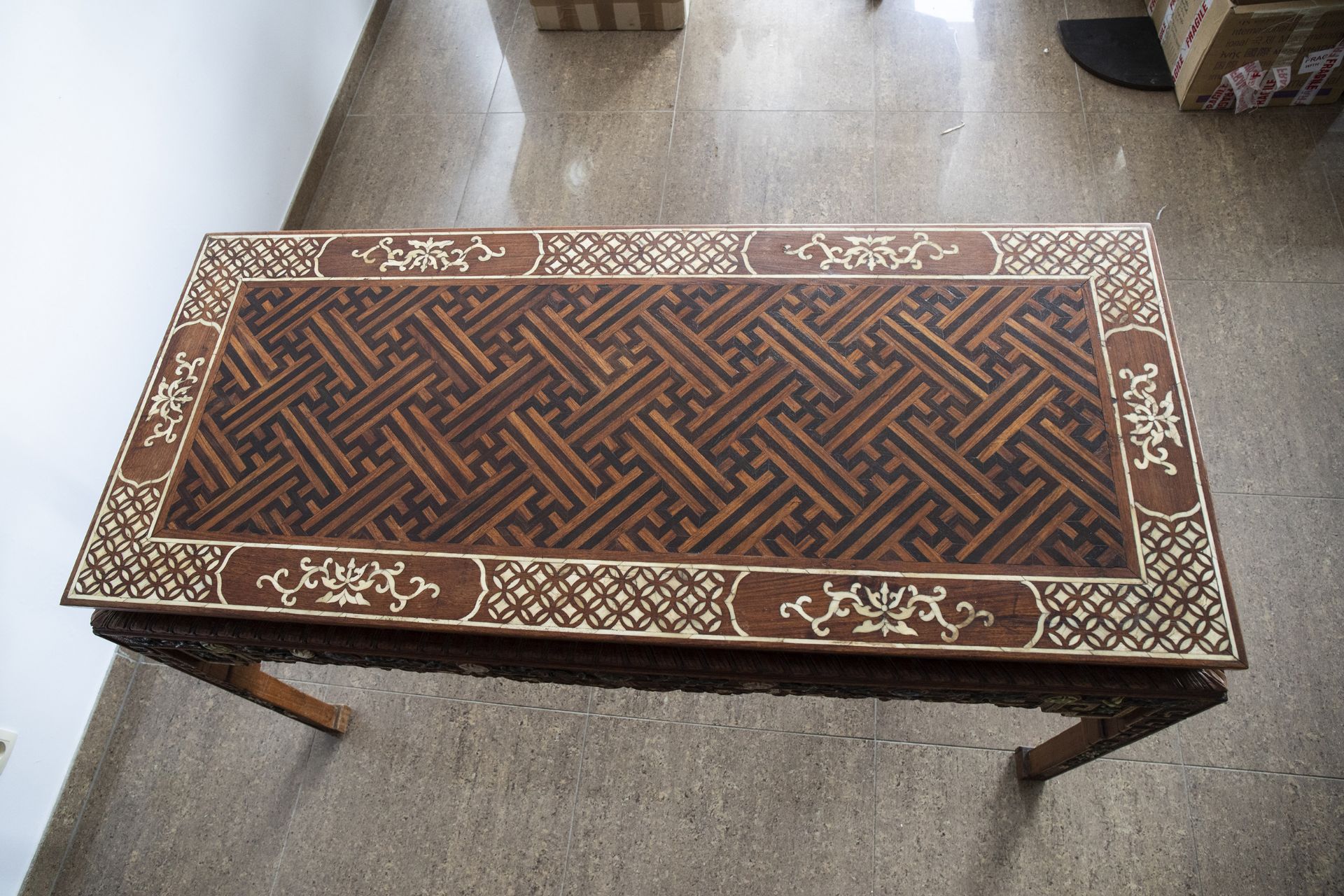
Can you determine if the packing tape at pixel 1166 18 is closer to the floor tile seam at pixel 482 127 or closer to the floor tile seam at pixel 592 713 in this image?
the floor tile seam at pixel 482 127

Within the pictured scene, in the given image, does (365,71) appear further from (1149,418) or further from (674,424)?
(1149,418)

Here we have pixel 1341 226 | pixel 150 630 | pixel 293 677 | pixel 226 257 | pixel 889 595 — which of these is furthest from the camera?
pixel 1341 226

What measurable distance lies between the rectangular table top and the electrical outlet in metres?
0.68

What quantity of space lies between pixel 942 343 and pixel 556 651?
809 millimetres

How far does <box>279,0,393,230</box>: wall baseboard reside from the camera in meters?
2.58

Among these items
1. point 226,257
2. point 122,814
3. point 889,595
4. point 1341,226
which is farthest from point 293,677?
point 1341,226

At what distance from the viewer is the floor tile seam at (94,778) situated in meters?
1.82

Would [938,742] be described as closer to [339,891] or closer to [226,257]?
[339,891]

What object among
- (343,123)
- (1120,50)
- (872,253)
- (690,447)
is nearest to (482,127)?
(343,123)

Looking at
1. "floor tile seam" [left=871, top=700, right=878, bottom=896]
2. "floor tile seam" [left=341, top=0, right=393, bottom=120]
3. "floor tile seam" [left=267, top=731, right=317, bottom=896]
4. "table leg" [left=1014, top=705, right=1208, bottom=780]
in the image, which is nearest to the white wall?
"floor tile seam" [left=341, top=0, right=393, bottom=120]

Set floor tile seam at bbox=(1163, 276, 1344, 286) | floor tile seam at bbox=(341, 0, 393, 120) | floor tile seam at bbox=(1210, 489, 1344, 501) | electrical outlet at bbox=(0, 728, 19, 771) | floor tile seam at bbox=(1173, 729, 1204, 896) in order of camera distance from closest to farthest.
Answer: floor tile seam at bbox=(1173, 729, 1204, 896) → electrical outlet at bbox=(0, 728, 19, 771) → floor tile seam at bbox=(1210, 489, 1344, 501) → floor tile seam at bbox=(1163, 276, 1344, 286) → floor tile seam at bbox=(341, 0, 393, 120)

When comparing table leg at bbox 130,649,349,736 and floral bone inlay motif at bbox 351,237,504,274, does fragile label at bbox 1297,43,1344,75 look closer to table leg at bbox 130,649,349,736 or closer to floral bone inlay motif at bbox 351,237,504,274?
floral bone inlay motif at bbox 351,237,504,274

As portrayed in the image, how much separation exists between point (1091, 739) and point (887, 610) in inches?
20.5

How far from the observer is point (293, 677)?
1.95 meters
